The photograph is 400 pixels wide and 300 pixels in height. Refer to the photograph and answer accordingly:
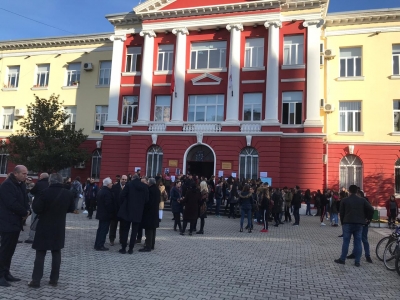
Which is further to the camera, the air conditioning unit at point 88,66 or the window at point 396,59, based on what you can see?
the air conditioning unit at point 88,66

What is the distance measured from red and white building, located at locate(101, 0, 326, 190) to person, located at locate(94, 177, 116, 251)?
46.1 feet

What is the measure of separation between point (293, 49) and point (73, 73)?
1888 cm

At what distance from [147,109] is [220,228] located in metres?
13.6

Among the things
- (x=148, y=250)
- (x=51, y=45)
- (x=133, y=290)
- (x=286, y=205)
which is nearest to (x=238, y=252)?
(x=148, y=250)

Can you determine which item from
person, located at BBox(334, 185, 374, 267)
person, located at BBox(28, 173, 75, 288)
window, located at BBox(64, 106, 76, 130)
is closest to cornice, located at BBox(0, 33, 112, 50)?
window, located at BBox(64, 106, 76, 130)

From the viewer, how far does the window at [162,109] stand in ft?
81.7

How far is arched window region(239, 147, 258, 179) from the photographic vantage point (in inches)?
873

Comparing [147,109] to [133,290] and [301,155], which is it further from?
[133,290]

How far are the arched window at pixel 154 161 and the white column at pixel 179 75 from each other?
8.36 feet

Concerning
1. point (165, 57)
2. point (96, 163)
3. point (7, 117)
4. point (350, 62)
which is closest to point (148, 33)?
point (165, 57)

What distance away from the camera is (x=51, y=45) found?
30000 millimetres

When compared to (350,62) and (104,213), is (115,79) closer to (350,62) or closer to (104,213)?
Result: (350,62)

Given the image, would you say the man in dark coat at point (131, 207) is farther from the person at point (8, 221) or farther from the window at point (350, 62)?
the window at point (350, 62)

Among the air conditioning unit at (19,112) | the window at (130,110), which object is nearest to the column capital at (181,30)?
the window at (130,110)
